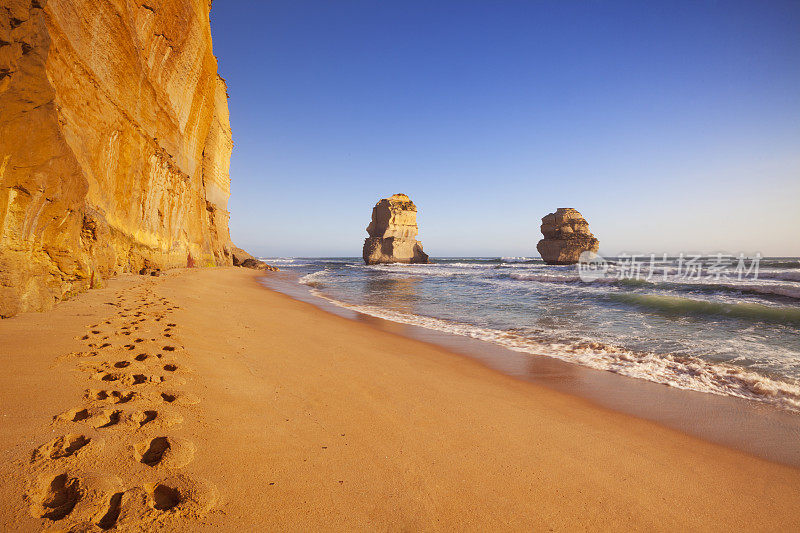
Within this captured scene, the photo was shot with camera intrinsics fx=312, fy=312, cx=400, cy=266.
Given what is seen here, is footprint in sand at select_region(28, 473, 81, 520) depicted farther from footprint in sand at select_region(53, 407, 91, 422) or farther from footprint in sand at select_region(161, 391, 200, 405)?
footprint in sand at select_region(161, 391, 200, 405)

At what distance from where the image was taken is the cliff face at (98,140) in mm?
4062

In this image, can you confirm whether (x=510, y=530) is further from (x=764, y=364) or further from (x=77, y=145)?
(x=77, y=145)

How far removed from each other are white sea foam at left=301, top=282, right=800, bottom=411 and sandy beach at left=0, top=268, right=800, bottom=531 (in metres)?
1.78

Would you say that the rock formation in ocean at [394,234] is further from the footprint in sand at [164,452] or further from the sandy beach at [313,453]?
the footprint in sand at [164,452]

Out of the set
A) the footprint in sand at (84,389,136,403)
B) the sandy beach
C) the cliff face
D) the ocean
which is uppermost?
the cliff face

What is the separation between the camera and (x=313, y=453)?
6.84 ft

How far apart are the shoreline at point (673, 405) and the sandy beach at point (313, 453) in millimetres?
256

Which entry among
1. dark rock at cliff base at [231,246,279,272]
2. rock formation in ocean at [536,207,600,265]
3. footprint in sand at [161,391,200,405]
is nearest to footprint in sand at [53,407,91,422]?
footprint in sand at [161,391,200,405]

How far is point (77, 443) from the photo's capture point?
1.73 metres

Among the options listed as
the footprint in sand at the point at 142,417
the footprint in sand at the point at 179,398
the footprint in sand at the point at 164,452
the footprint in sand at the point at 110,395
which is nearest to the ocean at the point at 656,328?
the footprint in sand at the point at 179,398

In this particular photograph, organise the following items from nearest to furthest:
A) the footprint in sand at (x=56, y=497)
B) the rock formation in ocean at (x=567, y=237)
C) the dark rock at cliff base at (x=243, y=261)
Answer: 1. the footprint in sand at (x=56, y=497)
2. the dark rock at cliff base at (x=243, y=261)
3. the rock formation in ocean at (x=567, y=237)

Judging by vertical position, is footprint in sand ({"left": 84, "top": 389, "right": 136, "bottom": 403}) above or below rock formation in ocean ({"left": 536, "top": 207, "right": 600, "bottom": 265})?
below

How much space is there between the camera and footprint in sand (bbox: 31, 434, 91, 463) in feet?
5.15

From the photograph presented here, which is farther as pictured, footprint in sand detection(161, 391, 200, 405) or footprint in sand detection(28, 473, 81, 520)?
footprint in sand detection(161, 391, 200, 405)
